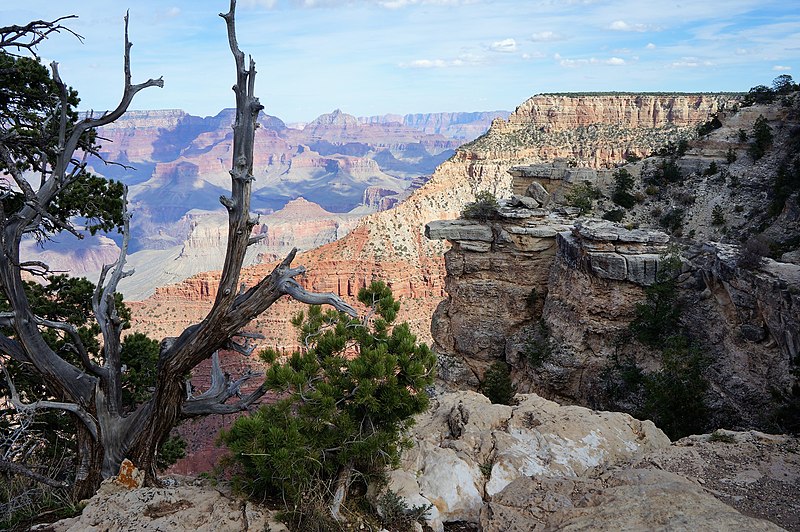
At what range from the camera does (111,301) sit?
→ 785cm

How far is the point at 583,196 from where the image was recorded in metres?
27.7

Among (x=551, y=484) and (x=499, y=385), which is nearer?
(x=551, y=484)

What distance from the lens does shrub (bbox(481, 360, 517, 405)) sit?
19.4 metres

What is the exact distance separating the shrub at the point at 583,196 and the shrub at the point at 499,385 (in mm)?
8663

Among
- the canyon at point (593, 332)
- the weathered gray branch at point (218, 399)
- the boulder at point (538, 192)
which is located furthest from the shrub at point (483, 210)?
the weathered gray branch at point (218, 399)

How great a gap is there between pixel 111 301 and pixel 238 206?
2.87 m

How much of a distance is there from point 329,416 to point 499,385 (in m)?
14.5

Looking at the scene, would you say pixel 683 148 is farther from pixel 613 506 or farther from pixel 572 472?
pixel 613 506

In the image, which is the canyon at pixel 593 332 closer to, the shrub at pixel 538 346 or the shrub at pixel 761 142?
the shrub at pixel 538 346

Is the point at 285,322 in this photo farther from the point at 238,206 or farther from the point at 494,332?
the point at 238,206

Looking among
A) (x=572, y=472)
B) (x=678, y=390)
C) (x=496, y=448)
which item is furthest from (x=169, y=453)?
(x=678, y=390)

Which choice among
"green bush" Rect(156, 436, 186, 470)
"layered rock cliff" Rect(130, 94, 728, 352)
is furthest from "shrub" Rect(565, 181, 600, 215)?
"green bush" Rect(156, 436, 186, 470)

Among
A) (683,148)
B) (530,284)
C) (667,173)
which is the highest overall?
(683,148)

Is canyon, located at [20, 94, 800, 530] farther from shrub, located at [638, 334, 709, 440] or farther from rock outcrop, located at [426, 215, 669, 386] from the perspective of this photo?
shrub, located at [638, 334, 709, 440]
